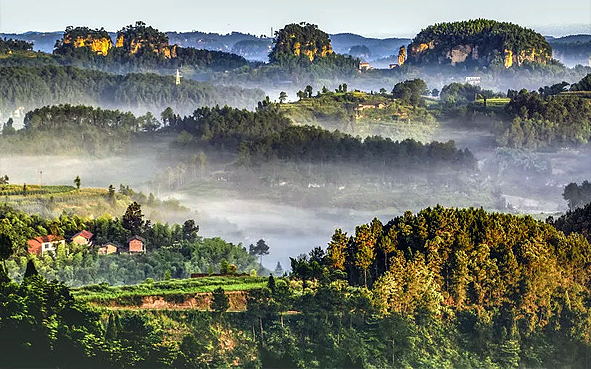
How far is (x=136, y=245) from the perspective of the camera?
26.6m

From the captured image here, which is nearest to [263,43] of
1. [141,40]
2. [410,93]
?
[141,40]

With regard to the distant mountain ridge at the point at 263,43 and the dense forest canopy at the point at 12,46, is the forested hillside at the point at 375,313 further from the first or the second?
the distant mountain ridge at the point at 263,43

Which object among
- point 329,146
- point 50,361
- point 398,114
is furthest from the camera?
point 398,114

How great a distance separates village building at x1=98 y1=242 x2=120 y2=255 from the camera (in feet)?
85.1

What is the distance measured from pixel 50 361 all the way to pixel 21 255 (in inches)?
155

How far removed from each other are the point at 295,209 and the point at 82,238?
44.4 feet

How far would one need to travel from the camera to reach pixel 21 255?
24391mm

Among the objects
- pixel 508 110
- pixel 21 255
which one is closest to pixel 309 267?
pixel 21 255

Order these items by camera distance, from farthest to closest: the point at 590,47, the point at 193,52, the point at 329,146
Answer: the point at 590,47
the point at 193,52
the point at 329,146

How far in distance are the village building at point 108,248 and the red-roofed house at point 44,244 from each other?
2.41 feet

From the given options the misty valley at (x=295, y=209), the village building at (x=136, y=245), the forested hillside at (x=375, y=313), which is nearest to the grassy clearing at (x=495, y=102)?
the misty valley at (x=295, y=209)

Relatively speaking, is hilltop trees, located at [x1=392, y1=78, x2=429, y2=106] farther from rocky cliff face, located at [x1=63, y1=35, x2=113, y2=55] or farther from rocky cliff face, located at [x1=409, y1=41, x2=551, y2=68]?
rocky cliff face, located at [x1=63, y1=35, x2=113, y2=55]

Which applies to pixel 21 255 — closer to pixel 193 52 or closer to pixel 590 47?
pixel 193 52

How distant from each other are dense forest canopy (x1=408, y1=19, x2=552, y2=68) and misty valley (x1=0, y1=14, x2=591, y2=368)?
0.14 m
